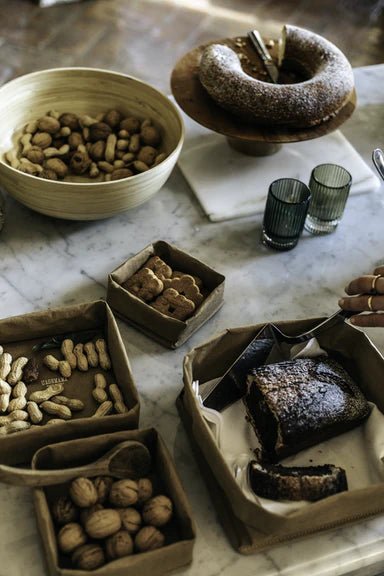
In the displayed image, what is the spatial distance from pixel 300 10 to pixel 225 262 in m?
2.38

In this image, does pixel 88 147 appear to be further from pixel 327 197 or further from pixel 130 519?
pixel 130 519

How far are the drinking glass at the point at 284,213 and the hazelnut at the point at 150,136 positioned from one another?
0.28 m

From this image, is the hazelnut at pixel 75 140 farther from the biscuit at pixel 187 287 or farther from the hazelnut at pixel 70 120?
the biscuit at pixel 187 287

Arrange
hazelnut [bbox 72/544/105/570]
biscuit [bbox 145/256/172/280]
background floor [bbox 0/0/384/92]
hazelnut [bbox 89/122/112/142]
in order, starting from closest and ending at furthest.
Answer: hazelnut [bbox 72/544/105/570]
biscuit [bbox 145/256/172/280]
hazelnut [bbox 89/122/112/142]
background floor [bbox 0/0/384/92]

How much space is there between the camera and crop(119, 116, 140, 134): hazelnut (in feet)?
4.83

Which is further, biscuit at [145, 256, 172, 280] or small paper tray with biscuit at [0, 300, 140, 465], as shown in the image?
biscuit at [145, 256, 172, 280]

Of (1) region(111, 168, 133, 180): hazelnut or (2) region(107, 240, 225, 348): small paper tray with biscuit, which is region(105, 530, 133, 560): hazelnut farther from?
(1) region(111, 168, 133, 180): hazelnut

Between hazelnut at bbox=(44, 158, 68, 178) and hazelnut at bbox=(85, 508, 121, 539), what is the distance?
0.73 m

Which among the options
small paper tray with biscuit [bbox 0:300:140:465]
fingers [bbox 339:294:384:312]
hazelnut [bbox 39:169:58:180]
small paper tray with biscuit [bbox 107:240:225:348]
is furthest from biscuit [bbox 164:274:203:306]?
hazelnut [bbox 39:169:58:180]

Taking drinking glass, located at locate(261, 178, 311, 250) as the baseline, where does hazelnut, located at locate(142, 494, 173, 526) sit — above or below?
below

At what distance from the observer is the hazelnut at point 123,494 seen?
901mm

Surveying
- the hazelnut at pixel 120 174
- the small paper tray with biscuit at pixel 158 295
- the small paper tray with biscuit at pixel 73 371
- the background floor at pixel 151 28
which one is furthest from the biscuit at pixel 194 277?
the background floor at pixel 151 28

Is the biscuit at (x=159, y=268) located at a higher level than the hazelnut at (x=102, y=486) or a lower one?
higher

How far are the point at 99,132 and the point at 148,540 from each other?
34.2 inches
